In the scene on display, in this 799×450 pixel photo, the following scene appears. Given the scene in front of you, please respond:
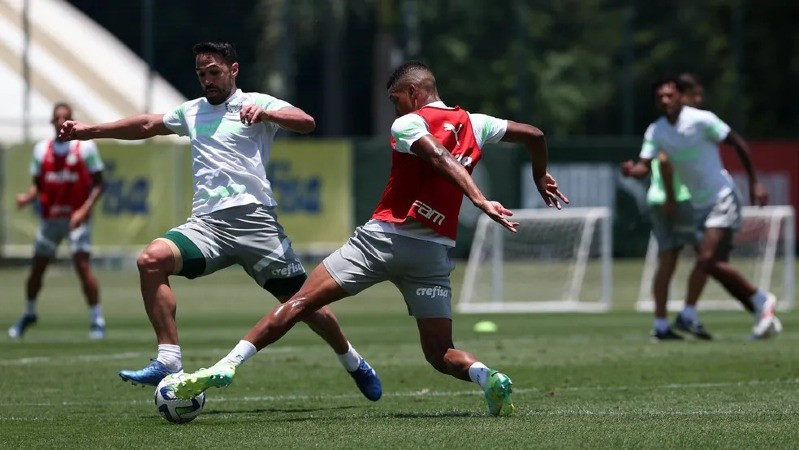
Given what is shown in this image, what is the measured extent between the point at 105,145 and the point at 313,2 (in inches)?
396

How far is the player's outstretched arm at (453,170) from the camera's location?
8.36 metres

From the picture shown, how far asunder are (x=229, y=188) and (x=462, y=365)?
1916 millimetres

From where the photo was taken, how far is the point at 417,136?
28.2 feet

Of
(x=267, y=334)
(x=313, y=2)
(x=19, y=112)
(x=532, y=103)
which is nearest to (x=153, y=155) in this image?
(x=19, y=112)

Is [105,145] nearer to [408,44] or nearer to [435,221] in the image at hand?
[408,44]

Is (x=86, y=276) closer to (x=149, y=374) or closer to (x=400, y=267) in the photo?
(x=149, y=374)

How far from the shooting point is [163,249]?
9.44 meters

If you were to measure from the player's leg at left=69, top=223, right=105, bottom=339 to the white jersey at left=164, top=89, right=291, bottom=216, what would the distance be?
6.54 metres

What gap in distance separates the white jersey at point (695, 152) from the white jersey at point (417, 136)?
581 centimetres

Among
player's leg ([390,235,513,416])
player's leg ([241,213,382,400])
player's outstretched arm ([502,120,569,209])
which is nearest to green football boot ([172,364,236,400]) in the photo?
player's leg ([390,235,513,416])

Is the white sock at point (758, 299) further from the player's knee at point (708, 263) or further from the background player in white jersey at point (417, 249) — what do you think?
the background player in white jersey at point (417, 249)

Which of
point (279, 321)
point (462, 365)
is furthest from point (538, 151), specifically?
point (279, 321)

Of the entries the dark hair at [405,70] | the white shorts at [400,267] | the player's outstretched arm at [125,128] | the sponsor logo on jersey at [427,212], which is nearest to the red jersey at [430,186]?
the sponsor logo on jersey at [427,212]

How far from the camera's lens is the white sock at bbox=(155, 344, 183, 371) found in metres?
9.21
